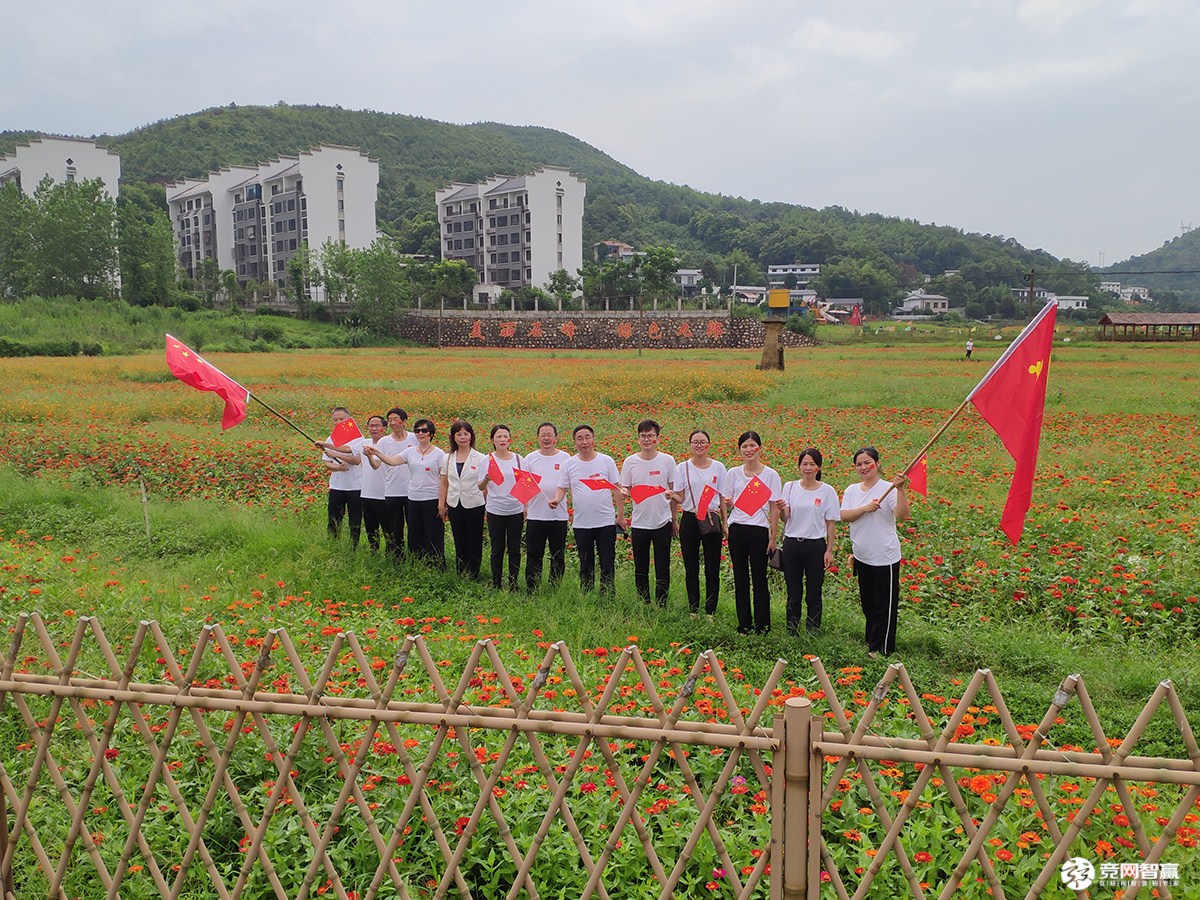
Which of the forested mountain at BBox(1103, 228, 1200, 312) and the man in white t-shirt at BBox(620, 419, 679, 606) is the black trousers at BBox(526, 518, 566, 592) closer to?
the man in white t-shirt at BBox(620, 419, 679, 606)

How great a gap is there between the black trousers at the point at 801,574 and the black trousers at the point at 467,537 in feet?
8.28

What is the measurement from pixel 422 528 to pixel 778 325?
20.4 m

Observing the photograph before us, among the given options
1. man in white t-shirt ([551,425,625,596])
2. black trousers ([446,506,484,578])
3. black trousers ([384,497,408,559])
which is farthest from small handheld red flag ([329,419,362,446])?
man in white t-shirt ([551,425,625,596])

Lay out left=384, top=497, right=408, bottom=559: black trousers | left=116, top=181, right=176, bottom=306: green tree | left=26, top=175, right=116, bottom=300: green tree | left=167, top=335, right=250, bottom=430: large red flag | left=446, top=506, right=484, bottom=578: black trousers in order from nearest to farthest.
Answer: left=167, top=335, right=250, bottom=430: large red flag < left=446, top=506, right=484, bottom=578: black trousers < left=384, top=497, right=408, bottom=559: black trousers < left=26, top=175, right=116, bottom=300: green tree < left=116, top=181, right=176, bottom=306: green tree

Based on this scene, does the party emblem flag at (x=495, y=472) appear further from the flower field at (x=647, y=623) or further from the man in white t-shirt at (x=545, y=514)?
the flower field at (x=647, y=623)

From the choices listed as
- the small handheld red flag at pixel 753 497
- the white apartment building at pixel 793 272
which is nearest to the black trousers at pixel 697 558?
the small handheld red flag at pixel 753 497

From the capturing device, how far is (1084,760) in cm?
236

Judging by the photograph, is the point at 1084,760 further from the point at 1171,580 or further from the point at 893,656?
the point at 1171,580

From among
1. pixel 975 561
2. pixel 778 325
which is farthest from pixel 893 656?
pixel 778 325

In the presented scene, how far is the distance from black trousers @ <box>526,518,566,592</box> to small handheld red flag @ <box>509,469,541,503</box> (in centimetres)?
24

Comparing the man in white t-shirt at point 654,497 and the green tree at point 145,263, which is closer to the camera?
the man in white t-shirt at point 654,497

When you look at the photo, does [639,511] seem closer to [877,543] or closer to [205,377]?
[877,543]

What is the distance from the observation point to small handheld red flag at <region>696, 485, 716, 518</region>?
604cm

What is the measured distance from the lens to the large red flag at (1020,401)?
4.50 metres
